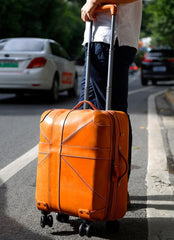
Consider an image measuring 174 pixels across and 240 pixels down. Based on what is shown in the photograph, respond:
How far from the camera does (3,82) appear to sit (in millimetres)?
9820

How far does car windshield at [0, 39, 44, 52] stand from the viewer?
10.0 m

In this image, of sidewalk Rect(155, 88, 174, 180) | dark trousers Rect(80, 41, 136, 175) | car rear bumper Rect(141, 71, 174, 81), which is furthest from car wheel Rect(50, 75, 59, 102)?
car rear bumper Rect(141, 71, 174, 81)

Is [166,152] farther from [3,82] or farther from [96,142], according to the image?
[3,82]

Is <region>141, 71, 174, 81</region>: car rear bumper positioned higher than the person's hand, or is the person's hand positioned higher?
the person's hand

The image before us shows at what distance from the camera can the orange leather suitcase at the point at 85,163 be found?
2414mm

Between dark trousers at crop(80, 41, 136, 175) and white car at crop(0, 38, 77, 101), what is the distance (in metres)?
6.81

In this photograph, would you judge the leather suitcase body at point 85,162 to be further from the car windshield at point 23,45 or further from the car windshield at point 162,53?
the car windshield at point 162,53

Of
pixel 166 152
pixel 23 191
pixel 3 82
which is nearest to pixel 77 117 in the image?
pixel 23 191

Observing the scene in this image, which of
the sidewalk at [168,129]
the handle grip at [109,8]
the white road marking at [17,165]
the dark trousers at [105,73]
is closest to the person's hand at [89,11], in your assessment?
the handle grip at [109,8]

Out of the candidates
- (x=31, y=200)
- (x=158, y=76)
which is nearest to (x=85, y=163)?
(x=31, y=200)

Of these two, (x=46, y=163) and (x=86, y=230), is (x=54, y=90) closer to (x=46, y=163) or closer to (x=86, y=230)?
(x=46, y=163)

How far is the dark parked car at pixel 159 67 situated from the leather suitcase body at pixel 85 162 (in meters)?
16.9

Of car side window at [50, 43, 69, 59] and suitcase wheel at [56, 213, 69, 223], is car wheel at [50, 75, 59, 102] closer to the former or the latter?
car side window at [50, 43, 69, 59]

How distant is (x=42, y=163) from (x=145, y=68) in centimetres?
1738
